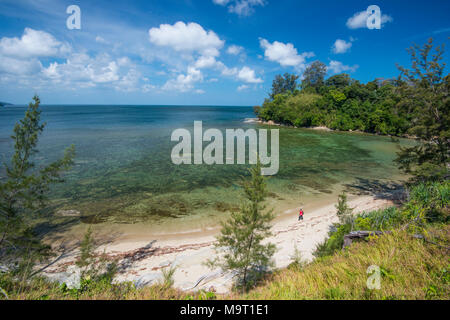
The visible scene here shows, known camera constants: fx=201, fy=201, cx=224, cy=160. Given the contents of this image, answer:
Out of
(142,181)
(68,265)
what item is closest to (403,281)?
(68,265)

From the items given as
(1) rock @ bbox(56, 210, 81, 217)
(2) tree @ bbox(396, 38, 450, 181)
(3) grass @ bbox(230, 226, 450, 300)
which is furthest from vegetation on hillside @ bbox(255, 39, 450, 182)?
(1) rock @ bbox(56, 210, 81, 217)

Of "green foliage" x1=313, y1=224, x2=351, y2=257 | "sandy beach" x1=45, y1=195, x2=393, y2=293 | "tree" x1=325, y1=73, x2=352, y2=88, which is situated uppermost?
"tree" x1=325, y1=73, x2=352, y2=88

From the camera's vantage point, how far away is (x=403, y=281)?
4.53m

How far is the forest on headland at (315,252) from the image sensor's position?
4.67m

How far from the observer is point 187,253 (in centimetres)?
1234

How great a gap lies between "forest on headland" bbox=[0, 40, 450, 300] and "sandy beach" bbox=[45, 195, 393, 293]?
2.02 ft

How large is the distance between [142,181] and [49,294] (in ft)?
68.1

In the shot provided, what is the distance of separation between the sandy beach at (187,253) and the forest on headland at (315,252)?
0.62 metres

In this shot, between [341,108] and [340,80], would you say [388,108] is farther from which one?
[340,80]

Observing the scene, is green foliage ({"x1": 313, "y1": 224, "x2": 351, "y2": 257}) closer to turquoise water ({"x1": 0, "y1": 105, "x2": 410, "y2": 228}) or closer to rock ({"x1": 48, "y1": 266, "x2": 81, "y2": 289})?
turquoise water ({"x1": 0, "y1": 105, "x2": 410, "y2": 228})

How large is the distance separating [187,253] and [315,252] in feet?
24.1

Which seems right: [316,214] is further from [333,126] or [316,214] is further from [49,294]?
[333,126]

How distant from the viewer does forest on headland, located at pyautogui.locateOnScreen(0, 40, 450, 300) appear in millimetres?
4665

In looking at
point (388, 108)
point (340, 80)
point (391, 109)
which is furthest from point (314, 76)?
point (391, 109)
